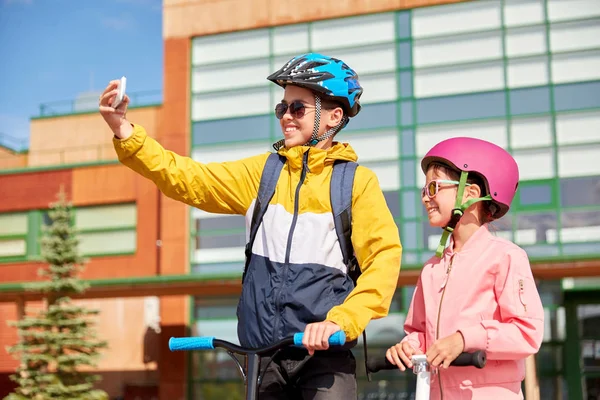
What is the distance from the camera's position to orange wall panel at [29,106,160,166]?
2828 cm

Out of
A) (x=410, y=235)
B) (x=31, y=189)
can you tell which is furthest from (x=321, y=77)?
(x=31, y=189)

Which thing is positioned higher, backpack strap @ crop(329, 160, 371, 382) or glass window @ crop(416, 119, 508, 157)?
glass window @ crop(416, 119, 508, 157)

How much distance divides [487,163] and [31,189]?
26018 millimetres

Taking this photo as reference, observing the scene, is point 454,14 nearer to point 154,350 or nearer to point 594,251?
point 594,251

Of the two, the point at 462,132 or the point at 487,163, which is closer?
the point at 487,163

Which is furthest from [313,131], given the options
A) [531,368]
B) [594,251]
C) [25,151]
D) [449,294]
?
[25,151]

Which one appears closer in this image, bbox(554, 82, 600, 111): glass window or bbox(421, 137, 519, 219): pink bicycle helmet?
bbox(421, 137, 519, 219): pink bicycle helmet

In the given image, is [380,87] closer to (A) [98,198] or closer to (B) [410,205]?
(B) [410,205]

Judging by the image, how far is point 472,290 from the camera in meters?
3.71

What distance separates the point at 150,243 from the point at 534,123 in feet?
36.9

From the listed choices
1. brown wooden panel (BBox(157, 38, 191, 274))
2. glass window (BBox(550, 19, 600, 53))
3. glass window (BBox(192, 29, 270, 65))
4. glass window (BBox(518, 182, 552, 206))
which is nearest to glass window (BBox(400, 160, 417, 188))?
glass window (BBox(518, 182, 552, 206))

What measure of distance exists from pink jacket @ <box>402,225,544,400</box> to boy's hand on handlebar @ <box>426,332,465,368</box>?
35mm

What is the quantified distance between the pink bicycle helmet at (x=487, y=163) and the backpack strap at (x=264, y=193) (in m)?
0.69

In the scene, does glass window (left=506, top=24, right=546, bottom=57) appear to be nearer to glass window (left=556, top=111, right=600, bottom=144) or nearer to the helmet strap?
glass window (left=556, top=111, right=600, bottom=144)
